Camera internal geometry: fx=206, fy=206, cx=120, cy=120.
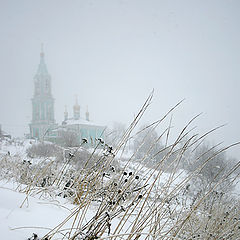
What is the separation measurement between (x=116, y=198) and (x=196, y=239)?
775 millimetres

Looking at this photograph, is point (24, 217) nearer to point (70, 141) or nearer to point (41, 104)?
point (70, 141)

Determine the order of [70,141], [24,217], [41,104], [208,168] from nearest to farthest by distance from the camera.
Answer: [24,217] < [208,168] < [70,141] < [41,104]

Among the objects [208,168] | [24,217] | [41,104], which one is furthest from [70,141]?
[41,104]

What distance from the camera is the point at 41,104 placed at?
48.8 metres

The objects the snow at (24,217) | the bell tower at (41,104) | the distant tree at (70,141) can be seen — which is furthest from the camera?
the bell tower at (41,104)

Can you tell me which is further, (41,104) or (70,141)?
(41,104)

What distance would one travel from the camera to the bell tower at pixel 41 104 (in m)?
47.0

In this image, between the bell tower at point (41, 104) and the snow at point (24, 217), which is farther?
the bell tower at point (41, 104)

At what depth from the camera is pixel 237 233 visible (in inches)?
66.4

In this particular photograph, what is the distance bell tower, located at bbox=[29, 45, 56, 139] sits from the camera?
4697 centimetres

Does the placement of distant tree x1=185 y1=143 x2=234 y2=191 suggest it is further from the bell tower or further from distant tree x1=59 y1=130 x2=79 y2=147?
the bell tower

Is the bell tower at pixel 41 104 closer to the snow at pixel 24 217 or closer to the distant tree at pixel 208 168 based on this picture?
the distant tree at pixel 208 168

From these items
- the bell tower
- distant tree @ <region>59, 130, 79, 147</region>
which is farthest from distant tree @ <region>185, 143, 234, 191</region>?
the bell tower

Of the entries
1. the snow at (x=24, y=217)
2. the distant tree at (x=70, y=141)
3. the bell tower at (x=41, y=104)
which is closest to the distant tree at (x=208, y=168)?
the snow at (x=24, y=217)
